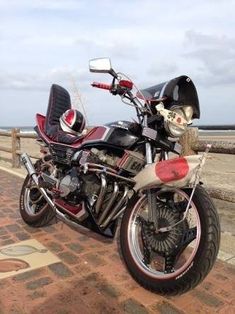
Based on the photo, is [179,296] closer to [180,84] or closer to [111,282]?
[111,282]

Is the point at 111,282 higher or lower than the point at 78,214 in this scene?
lower

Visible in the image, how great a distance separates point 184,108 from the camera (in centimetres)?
303

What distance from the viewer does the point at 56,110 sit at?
4449 mm

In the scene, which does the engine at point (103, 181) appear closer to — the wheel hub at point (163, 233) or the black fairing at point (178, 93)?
the wheel hub at point (163, 233)

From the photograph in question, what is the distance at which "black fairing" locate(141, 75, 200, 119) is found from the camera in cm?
298

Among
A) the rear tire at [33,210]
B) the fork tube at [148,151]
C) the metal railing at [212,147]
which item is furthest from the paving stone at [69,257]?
the metal railing at [212,147]

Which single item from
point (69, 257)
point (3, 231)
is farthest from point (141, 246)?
point (3, 231)

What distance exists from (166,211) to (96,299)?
0.81m

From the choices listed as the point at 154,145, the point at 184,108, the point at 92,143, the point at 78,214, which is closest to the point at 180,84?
the point at 184,108

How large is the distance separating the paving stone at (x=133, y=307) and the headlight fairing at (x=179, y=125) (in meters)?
1.23

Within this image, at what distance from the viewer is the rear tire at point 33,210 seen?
4.52 metres

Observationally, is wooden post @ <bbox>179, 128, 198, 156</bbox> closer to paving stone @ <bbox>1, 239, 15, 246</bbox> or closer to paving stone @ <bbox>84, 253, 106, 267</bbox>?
paving stone @ <bbox>84, 253, 106, 267</bbox>

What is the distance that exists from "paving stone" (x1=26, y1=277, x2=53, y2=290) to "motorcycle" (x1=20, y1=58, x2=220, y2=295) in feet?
1.95

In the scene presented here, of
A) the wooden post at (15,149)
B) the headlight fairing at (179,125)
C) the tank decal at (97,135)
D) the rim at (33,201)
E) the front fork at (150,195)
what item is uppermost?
the headlight fairing at (179,125)
